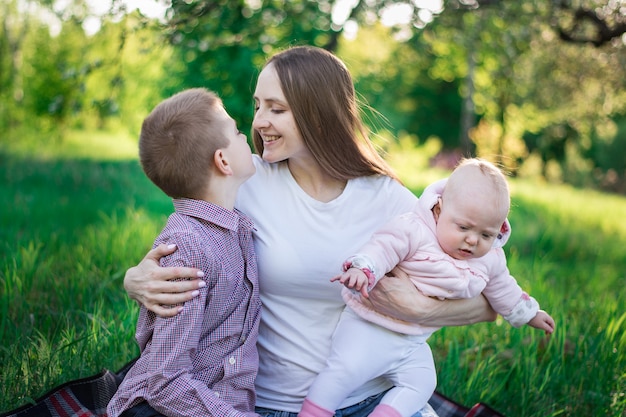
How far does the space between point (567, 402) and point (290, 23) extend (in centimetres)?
303

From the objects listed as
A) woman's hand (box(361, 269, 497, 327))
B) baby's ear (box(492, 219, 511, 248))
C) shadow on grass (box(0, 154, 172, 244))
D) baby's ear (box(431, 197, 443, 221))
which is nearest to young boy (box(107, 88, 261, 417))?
woman's hand (box(361, 269, 497, 327))

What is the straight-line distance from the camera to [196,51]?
461 cm

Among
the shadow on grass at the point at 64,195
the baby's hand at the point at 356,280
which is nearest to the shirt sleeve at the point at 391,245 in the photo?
the baby's hand at the point at 356,280

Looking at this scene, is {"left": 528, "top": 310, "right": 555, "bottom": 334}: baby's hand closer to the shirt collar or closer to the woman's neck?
the woman's neck

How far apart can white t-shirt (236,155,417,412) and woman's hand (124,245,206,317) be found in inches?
18.1

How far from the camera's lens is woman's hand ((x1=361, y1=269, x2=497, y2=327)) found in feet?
7.14

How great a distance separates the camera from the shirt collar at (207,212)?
2020 millimetres

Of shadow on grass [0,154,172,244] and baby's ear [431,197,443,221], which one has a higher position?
baby's ear [431,197,443,221]

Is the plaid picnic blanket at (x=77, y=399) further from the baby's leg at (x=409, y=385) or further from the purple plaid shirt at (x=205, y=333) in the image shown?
the baby's leg at (x=409, y=385)

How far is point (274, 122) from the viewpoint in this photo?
2307 mm

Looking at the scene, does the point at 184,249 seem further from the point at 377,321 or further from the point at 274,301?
the point at 377,321

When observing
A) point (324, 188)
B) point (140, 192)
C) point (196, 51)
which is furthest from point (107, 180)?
point (324, 188)

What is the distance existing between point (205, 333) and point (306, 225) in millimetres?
575

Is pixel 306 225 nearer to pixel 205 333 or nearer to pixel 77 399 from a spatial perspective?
pixel 205 333
